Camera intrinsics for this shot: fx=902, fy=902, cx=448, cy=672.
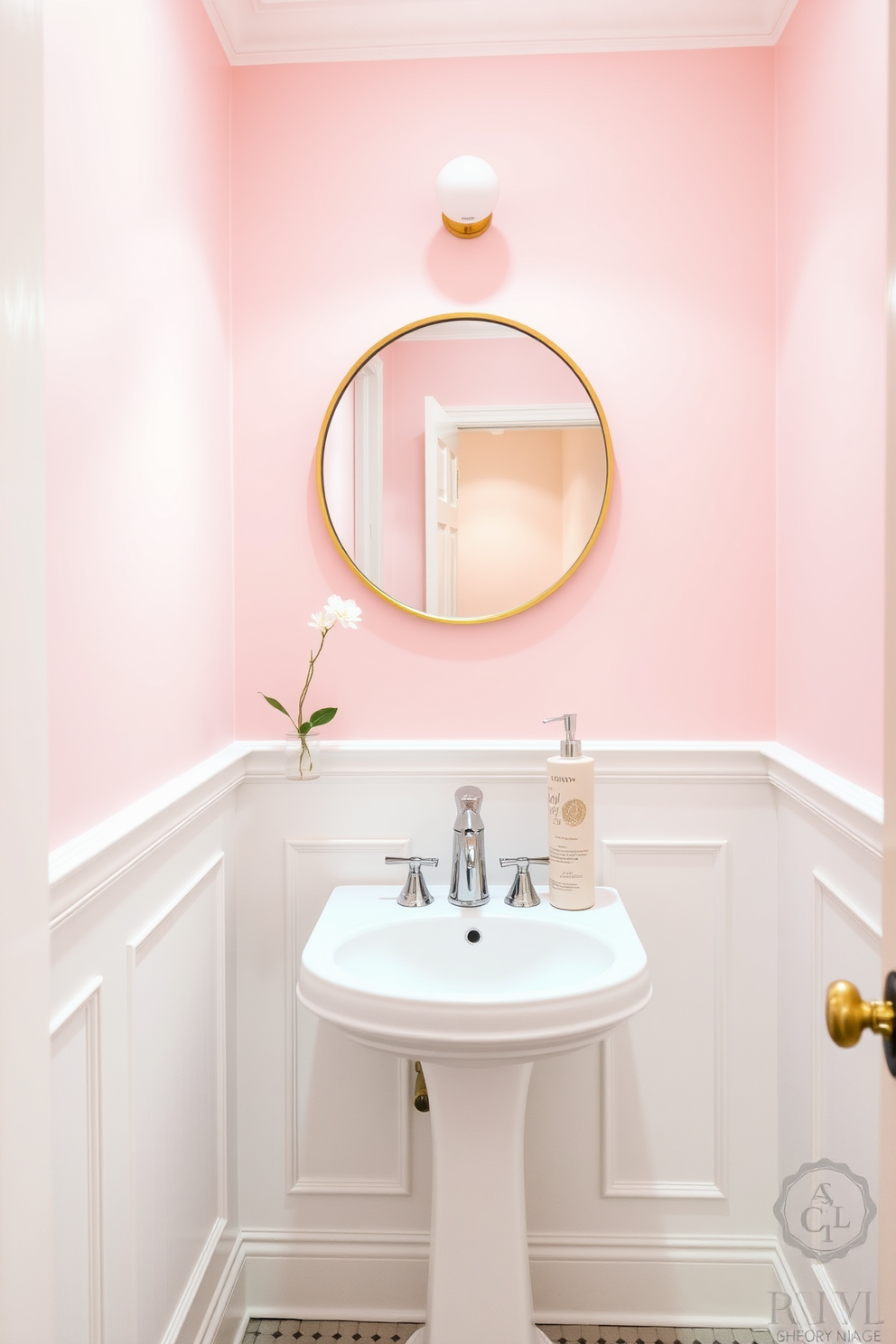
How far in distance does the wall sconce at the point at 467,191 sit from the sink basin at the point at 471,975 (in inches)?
47.2

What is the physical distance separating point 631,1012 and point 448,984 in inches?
13.9

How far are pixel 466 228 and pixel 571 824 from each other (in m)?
1.07

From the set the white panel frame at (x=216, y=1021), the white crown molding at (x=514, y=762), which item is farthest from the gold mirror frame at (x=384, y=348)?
the white panel frame at (x=216, y=1021)

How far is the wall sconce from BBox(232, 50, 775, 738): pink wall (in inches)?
2.6

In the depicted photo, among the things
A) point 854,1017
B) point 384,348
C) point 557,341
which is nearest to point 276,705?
point 384,348

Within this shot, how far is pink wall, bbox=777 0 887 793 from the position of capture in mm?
1223

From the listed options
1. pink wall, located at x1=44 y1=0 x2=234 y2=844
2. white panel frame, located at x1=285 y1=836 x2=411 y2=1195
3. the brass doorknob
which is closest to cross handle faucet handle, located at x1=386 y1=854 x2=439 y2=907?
white panel frame, located at x1=285 y1=836 x2=411 y2=1195

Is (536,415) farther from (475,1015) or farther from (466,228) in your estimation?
(475,1015)

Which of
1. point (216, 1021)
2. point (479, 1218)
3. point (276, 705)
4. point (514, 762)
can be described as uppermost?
point (276, 705)

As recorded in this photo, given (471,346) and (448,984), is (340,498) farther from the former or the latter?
(448,984)

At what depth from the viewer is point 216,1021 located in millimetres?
1552

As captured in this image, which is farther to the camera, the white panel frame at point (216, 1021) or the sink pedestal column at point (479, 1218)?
the sink pedestal column at point (479, 1218)

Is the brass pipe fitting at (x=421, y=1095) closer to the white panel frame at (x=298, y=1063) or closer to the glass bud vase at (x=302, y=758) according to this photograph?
the white panel frame at (x=298, y=1063)

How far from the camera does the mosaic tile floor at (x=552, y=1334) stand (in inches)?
63.6
